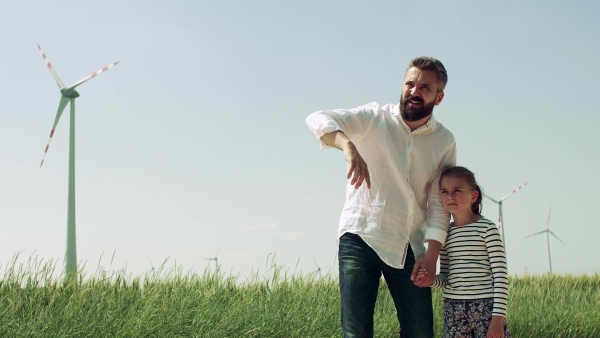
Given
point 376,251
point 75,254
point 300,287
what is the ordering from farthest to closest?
point 75,254 < point 300,287 < point 376,251

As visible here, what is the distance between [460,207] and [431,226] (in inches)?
9.3

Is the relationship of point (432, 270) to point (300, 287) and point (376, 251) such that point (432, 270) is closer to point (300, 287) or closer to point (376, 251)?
point (376, 251)

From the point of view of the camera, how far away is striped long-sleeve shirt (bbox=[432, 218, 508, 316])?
3936 millimetres

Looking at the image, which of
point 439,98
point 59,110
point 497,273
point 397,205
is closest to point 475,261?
point 497,273

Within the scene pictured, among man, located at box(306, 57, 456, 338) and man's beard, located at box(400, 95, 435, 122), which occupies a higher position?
man's beard, located at box(400, 95, 435, 122)

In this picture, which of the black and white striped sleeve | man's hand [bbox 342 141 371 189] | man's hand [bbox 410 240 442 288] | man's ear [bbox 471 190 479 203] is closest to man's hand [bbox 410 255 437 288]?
man's hand [bbox 410 240 442 288]

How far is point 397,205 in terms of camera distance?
3.74 metres

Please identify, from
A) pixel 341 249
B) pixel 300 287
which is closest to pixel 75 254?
pixel 300 287

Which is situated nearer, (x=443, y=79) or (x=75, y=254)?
(x=443, y=79)

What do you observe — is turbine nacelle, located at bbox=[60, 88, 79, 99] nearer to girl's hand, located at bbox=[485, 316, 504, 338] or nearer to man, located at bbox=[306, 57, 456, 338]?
man, located at bbox=[306, 57, 456, 338]

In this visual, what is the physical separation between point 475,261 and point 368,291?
79cm

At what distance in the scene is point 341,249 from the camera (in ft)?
12.3

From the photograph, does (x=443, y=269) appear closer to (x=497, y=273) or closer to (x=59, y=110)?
(x=497, y=273)

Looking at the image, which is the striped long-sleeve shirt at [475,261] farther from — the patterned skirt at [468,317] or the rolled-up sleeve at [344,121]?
the rolled-up sleeve at [344,121]
